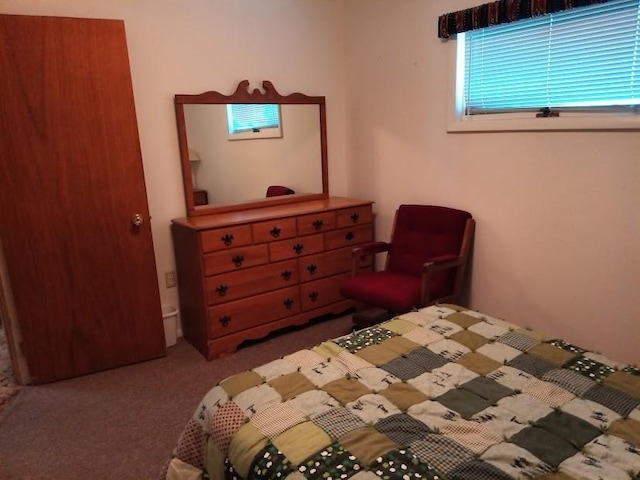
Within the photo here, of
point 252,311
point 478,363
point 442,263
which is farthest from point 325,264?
point 478,363

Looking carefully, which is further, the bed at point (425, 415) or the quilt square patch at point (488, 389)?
the quilt square patch at point (488, 389)

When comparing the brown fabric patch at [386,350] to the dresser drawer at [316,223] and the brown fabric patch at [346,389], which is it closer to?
the brown fabric patch at [346,389]

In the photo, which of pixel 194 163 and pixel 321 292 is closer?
pixel 194 163

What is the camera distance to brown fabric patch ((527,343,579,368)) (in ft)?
5.54

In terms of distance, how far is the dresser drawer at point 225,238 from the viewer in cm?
279

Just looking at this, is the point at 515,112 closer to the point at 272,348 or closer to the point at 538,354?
the point at 538,354

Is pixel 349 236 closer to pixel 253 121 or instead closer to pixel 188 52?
pixel 253 121

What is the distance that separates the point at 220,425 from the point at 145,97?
2286 mm

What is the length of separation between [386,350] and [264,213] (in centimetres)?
162

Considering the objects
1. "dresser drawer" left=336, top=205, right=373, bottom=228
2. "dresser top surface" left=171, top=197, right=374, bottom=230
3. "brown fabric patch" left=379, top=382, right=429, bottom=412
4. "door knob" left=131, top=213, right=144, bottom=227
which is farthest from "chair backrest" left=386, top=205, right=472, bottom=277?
"door knob" left=131, top=213, right=144, bottom=227

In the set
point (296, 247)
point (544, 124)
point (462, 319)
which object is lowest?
point (462, 319)

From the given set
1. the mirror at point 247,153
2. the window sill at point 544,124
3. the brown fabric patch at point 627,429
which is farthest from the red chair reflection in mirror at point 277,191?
the brown fabric patch at point 627,429

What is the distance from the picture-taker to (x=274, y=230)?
10.0 ft

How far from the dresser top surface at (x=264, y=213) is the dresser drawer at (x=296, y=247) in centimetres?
18
